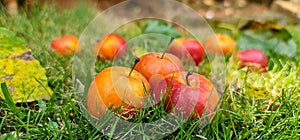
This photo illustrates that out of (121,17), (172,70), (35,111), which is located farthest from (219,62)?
(121,17)

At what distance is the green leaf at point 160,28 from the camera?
320 cm

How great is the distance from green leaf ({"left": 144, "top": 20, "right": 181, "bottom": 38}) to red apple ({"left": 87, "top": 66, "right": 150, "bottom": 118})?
1710 mm

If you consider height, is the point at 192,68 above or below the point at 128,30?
below

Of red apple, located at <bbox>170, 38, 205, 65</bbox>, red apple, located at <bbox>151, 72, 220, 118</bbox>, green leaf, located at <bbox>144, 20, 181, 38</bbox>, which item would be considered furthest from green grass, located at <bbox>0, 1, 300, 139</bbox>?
green leaf, located at <bbox>144, 20, 181, 38</bbox>

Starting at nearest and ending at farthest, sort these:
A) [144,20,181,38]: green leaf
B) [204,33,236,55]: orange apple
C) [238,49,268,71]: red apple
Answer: [204,33,236,55]: orange apple, [238,49,268,71]: red apple, [144,20,181,38]: green leaf

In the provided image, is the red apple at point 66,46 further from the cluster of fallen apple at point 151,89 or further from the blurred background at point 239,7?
the blurred background at point 239,7

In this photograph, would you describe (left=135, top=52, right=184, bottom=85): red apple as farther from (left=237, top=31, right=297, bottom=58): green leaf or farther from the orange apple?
(left=237, top=31, right=297, bottom=58): green leaf

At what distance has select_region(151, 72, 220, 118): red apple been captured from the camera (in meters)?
1.50

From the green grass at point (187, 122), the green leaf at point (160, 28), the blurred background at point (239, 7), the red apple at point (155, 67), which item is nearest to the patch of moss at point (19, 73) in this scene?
the green grass at point (187, 122)

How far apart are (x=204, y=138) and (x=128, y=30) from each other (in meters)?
1.94

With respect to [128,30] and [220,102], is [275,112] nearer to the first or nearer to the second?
[220,102]

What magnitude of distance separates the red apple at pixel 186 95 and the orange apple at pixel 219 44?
89 cm

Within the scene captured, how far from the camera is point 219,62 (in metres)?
2.26

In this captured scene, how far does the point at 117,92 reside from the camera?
4.80 feet
